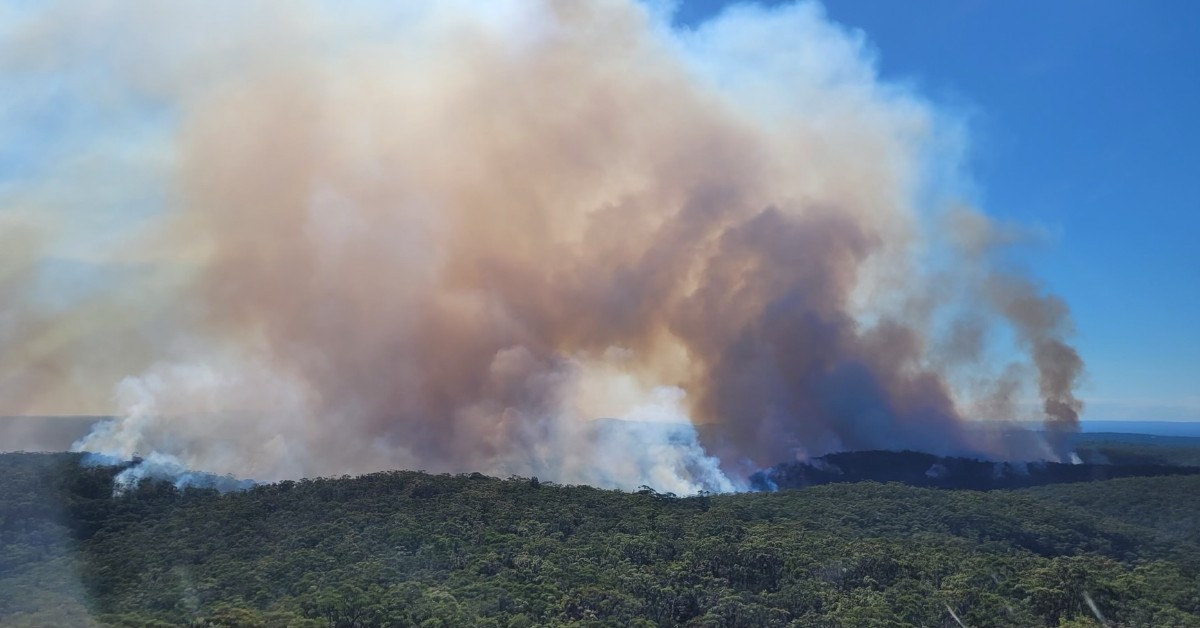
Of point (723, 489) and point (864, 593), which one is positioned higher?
point (723, 489)

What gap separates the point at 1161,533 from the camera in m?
71.9

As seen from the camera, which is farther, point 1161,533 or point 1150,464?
point 1150,464

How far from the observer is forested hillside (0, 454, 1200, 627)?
42.7 metres

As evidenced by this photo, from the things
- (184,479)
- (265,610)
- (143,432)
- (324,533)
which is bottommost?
(265,610)

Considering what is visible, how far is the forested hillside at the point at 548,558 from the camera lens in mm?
42719

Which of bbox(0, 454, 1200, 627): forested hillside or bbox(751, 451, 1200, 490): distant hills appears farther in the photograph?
bbox(751, 451, 1200, 490): distant hills

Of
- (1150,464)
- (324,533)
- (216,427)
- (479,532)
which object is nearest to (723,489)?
(479,532)

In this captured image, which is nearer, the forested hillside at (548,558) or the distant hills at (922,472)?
the forested hillside at (548,558)

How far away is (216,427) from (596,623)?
231 ft

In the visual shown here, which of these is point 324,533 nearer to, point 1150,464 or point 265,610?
point 265,610

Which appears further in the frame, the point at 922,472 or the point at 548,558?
the point at 922,472

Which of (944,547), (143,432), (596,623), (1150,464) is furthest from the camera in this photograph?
(1150,464)

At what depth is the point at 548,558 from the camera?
51.0 m

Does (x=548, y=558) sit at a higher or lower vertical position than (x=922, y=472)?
lower
